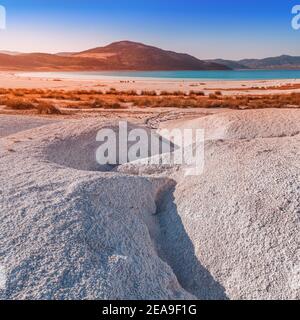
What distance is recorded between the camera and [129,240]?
13.7 feet

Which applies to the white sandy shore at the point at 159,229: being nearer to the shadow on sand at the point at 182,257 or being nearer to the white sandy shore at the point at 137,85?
the shadow on sand at the point at 182,257

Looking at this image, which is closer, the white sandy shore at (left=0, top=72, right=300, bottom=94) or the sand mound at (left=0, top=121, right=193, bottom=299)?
the sand mound at (left=0, top=121, right=193, bottom=299)

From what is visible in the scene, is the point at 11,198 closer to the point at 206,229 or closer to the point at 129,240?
the point at 129,240

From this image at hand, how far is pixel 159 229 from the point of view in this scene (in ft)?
16.3

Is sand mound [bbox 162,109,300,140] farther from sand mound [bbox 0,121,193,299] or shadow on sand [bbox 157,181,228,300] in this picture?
shadow on sand [bbox 157,181,228,300]

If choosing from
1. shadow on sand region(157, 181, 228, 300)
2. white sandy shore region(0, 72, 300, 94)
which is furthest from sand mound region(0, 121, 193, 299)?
white sandy shore region(0, 72, 300, 94)

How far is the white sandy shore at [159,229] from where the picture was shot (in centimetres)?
356

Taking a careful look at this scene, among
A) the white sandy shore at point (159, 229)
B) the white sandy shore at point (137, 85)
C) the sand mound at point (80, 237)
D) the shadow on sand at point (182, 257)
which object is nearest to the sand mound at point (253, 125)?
the white sandy shore at point (159, 229)

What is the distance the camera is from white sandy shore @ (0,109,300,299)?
3.56 metres

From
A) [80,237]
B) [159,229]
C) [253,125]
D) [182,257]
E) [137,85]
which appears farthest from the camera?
[137,85]

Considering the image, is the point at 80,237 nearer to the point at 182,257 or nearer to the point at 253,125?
the point at 182,257

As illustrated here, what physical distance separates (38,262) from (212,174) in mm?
2618

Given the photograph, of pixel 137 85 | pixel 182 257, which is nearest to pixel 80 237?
pixel 182 257

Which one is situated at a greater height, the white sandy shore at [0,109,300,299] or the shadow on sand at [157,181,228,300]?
the white sandy shore at [0,109,300,299]
